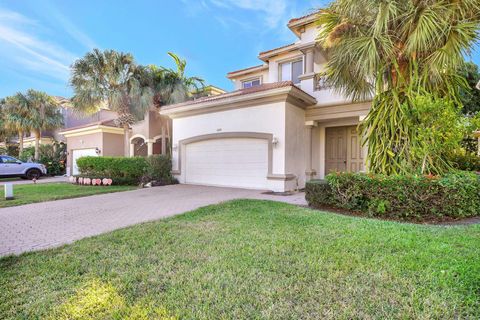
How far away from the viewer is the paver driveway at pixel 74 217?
4.43 meters

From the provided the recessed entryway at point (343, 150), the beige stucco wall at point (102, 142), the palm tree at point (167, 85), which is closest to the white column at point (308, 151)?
the recessed entryway at point (343, 150)

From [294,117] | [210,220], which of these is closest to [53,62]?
[294,117]

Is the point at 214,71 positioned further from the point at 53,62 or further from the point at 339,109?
the point at 339,109

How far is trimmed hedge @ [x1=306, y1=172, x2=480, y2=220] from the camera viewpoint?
17.5 ft

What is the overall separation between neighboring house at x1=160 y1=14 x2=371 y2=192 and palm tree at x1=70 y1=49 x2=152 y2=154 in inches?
118

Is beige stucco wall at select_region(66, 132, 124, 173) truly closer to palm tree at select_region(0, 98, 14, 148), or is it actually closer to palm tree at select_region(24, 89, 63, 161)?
palm tree at select_region(24, 89, 63, 161)

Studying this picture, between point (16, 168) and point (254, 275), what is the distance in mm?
20681

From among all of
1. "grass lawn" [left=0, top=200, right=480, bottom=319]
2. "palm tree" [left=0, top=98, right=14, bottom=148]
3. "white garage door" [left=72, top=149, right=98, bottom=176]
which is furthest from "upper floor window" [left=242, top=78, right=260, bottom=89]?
"palm tree" [left=0, top=98, right=14, bottom=148]

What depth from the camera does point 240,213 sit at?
5.88 meters

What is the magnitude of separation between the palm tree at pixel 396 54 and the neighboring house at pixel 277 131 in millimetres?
2244

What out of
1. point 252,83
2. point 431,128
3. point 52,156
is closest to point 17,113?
point 52,156

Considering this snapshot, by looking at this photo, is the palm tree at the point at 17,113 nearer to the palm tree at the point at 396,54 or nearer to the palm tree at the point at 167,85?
the palm tree at the point at 167,85

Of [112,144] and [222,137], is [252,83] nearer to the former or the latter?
[222,137]

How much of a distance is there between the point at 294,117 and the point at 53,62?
16.0 metres
